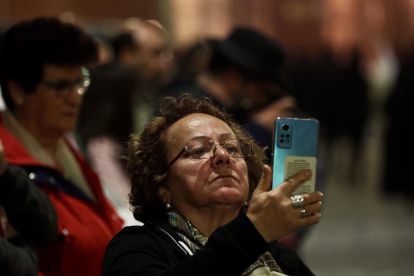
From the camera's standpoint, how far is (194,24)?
38.2 feet

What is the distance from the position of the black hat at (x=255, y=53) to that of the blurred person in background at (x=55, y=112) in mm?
1207

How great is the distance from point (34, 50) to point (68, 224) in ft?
2.33

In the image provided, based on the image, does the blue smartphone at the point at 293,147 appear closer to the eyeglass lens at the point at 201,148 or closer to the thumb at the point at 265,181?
the thumb at the point at 265,181

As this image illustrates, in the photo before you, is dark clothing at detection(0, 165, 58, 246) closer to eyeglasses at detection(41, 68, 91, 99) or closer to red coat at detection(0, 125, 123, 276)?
red coat at detection(0, 125, 123, 276)

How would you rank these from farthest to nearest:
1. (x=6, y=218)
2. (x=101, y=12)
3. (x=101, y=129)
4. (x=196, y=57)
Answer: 1. (x=101, y=12)
2. (x=196, y=57)
3. (x=101, y=129)
4. (x=6, y=218)

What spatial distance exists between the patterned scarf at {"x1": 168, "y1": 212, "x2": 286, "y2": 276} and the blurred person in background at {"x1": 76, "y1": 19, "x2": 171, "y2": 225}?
1005 mm

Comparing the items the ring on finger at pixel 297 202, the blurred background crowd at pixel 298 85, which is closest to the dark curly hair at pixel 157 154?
the blurred background crowd at pixel 298 85

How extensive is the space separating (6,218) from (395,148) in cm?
776

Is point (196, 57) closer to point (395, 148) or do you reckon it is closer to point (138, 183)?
point (395, 148)

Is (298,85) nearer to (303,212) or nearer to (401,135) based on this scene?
(401,135)

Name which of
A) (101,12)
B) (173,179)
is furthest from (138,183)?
(101,12)

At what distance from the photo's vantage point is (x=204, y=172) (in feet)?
7.39

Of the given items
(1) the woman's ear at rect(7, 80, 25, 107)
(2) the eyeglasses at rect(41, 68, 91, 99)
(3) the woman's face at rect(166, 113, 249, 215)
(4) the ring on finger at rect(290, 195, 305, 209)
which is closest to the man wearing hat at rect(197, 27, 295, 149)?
(2) the eyeglasses at rect(41, 68, 91, 99)

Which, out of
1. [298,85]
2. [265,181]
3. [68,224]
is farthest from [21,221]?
[298,85]
